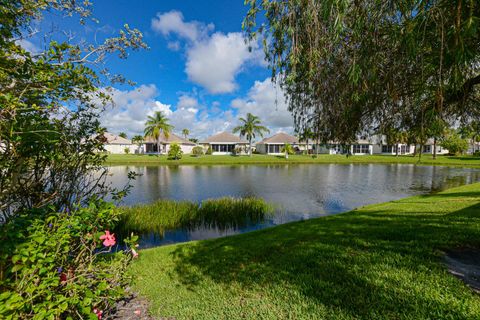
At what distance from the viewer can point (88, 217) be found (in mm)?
2783

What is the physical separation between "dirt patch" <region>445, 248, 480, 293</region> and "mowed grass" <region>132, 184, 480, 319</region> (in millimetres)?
142

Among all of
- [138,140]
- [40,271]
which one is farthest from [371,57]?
[138,140]

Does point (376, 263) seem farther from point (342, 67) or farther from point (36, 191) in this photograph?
point (36, 191)

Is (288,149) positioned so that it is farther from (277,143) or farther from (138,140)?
(138,140)

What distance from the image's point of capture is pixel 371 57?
10.7 feet

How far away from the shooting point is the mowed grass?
2877 mm

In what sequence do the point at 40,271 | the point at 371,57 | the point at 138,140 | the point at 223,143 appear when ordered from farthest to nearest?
the point at 138,140, the point at 223,143, the point at 371,57, the point at 40,271

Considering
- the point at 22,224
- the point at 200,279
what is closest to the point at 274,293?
the point at 200,279

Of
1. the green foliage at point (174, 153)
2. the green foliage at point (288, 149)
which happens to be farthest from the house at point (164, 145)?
the green foliage at point (288, 149)

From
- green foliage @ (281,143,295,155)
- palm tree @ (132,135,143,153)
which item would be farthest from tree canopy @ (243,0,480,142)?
palm tree @ (132,135,143,153)

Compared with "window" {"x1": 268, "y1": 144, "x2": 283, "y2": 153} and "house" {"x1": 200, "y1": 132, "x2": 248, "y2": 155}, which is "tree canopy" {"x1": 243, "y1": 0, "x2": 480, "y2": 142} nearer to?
"house" {"x1": 200, "y1": 132, "x2": 248, "y2": 155}

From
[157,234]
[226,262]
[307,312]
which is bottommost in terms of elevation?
[157,234]

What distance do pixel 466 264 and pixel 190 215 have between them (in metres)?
9.27

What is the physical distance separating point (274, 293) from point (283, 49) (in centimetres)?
383
